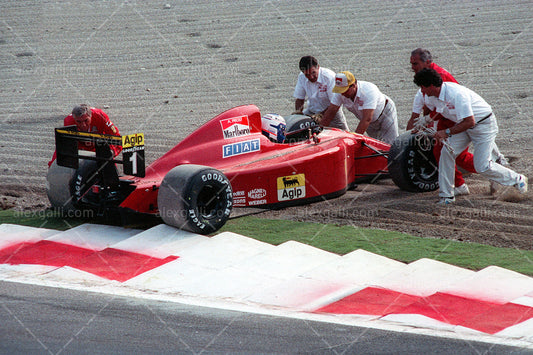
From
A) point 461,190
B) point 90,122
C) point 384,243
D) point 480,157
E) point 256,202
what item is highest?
→ point 90,122

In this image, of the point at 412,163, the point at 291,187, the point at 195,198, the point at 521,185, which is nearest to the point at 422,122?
the point at 412,163

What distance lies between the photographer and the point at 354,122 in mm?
12844

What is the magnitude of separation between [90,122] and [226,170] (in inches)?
63.2

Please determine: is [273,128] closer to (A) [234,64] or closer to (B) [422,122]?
(B) [422,122]

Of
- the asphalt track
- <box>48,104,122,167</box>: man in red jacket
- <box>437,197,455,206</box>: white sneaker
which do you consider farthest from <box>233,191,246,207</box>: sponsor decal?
the asphalt track

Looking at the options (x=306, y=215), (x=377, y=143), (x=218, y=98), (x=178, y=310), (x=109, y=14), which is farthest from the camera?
(x=109, y=14)

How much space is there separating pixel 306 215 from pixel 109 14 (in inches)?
528

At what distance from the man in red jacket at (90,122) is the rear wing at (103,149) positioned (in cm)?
71

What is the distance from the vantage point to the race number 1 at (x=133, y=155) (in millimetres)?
6934

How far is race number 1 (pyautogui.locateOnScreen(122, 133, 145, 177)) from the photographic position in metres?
6.93

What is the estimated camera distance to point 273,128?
28.6ft

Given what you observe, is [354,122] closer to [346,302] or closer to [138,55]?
[138,55]

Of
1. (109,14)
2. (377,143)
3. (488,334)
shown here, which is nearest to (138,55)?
(109,14)

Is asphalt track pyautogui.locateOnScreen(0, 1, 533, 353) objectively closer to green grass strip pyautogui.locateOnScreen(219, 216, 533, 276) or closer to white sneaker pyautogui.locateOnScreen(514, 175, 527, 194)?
white sneaker pyautogui.locateOnScreen(514, 175, 527, 194)
